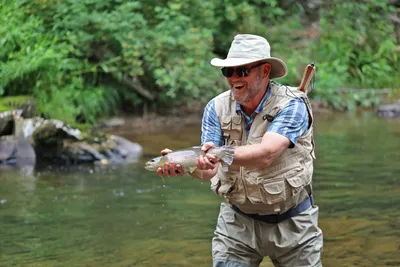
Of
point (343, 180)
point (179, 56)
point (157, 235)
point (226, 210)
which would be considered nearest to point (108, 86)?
point (179, 56)

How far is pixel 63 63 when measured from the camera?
1507 cm

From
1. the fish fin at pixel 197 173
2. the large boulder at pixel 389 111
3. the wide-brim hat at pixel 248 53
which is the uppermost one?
the wide-brim hat at pixel 248 53

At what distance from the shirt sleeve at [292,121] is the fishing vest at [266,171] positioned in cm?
4

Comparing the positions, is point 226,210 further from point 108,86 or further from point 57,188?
point 108,86

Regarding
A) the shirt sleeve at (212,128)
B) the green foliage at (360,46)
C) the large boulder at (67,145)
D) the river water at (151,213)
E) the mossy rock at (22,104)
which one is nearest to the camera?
the shirt sleeve at (212,128)

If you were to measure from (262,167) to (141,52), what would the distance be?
12931 mm

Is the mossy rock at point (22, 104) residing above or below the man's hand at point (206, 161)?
below

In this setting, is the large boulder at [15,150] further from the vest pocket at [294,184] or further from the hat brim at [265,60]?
the vest pocket at [294,184]

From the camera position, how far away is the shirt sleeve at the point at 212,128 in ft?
14.0

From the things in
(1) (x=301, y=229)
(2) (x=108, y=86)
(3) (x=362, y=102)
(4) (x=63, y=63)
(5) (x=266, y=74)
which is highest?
(5) (x=266, y=74)

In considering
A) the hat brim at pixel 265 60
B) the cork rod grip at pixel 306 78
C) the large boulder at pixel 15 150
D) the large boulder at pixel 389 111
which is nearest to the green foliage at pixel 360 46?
the large boulder at pixel 389 111

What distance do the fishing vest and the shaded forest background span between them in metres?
10.0

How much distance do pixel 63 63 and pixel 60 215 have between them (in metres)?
6.59

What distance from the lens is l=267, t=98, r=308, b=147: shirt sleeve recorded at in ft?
13.3
